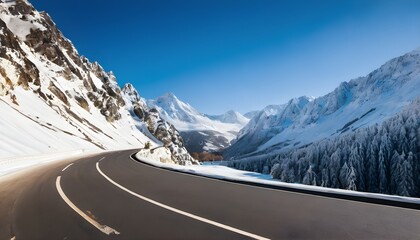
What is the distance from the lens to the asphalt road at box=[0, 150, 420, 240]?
611 cm

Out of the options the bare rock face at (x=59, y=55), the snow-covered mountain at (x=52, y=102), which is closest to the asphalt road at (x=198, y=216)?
the snow-covered mountain at (x=52, y=102)

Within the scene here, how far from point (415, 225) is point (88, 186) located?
37.1 feet

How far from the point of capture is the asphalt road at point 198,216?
6113mm

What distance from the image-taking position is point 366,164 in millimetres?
42844

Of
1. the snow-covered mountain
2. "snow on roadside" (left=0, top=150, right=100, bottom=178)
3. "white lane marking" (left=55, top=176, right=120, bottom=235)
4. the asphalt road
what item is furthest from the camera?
the snow-covered mountain

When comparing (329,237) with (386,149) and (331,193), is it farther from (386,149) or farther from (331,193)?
(386,149)

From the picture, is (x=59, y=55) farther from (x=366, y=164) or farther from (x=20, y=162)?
(x=366, y=164)

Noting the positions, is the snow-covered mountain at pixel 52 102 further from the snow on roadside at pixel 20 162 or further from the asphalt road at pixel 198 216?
the asphalt road at pixel 198 216

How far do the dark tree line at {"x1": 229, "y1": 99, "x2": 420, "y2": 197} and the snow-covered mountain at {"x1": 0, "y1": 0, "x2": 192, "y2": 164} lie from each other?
26.5 meters

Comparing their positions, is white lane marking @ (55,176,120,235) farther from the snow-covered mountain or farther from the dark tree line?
the snow-covered mountain

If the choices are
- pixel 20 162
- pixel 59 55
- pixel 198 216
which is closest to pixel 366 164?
pixel 198 216

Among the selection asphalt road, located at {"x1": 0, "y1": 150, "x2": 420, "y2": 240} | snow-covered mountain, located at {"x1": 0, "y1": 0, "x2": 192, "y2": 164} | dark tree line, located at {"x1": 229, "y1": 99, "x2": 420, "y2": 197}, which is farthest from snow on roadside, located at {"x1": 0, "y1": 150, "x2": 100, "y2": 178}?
dark tree line, located at {"x1": 229, "y1": 99, "x2": 420, "y2": 197}

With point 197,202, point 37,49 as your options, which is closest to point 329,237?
point 197,202

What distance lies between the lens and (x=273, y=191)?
34.9 feet
